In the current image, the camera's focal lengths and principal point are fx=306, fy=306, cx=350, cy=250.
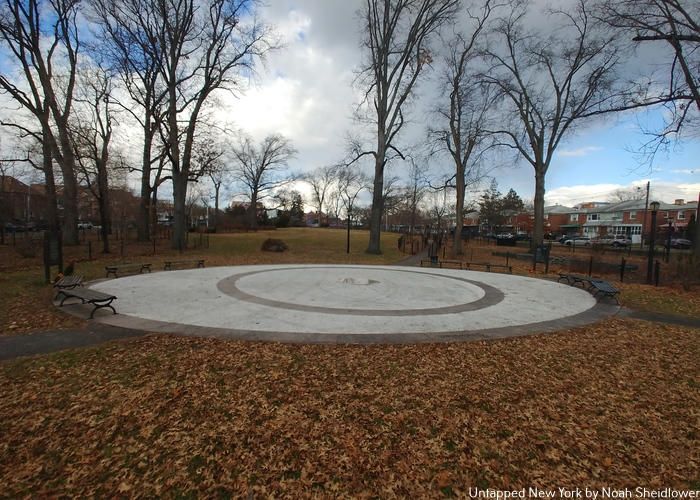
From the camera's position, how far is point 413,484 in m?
2.48

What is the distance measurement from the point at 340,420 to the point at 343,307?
4.63 metres

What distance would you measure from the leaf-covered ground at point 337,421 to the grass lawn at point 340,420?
2 centimetres

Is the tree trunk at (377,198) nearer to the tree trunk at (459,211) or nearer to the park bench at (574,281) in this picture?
the tree trunk at (459,211)

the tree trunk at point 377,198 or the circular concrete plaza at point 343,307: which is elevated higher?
the tree trunk at point 377,198

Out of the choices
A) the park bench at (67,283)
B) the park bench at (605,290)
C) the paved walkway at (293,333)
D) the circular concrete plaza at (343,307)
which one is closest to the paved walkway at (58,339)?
the paved walkway at (293,333)

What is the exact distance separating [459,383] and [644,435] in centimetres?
182

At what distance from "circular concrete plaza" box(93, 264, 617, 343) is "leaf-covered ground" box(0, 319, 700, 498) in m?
0.93

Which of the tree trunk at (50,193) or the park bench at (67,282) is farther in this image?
the tree trunk at (50,193)

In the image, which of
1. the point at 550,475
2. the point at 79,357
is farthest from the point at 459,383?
the point at 79,357

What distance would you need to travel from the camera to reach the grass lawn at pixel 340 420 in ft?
8.31

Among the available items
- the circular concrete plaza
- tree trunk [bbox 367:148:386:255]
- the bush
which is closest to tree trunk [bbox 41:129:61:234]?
the circular concrete plaza

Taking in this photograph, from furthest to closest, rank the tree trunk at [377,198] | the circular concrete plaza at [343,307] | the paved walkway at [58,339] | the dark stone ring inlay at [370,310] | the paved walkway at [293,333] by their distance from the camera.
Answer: the tree trunk at [377,198], the dark stone ring inlay at [370,310], the circular concrete plaza at [343,307], the paved walkway at [293,333], the paved walkway at [58,339]

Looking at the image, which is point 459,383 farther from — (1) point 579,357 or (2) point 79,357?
(2) point 79,357

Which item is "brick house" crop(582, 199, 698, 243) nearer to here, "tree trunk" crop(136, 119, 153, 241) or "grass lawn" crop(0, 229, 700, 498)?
"grass lawn" crop(0, 229, 700, 498)
